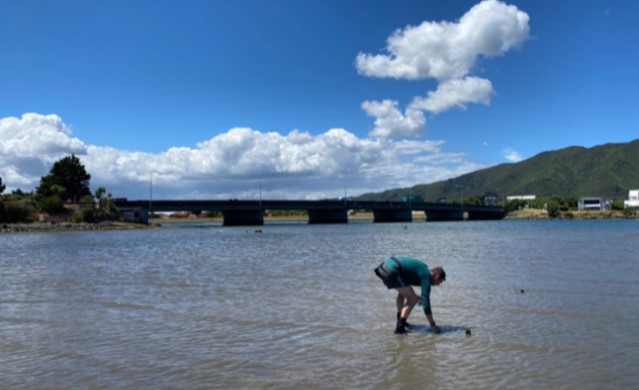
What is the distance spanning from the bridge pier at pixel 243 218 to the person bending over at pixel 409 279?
144m

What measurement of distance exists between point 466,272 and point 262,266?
1101 centimetres

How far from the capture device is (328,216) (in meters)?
178

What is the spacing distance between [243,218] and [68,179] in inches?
1944

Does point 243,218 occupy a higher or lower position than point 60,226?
higher

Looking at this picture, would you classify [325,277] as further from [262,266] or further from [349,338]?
[349,338]

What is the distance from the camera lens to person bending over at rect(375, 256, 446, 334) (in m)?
10.9

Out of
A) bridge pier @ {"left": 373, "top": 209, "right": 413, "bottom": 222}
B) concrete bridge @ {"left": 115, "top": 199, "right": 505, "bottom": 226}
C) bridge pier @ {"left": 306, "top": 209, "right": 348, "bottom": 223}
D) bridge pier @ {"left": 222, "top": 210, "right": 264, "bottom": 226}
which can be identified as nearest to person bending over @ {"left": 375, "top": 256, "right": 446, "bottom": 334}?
concrete bridge @ {"left": 115, "top": 199, "right": 505, "bottom": 226}

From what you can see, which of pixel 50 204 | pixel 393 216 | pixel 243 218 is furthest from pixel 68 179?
pixel 393 216

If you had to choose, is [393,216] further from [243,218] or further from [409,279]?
[409,279]

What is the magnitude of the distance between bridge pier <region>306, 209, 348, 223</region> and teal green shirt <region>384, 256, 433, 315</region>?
164 meters

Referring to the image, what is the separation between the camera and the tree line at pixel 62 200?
358 feet

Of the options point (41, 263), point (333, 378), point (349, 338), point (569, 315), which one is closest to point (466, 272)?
point (569, 315)

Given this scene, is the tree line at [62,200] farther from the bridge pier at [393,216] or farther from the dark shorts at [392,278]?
the dark shorts at [392,278]

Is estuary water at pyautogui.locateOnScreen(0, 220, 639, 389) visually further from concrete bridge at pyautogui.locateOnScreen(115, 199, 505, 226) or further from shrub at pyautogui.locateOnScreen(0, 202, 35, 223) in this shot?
concrete bridge at pyautogui.locateOnScreen(115, 199, 505, 226)
